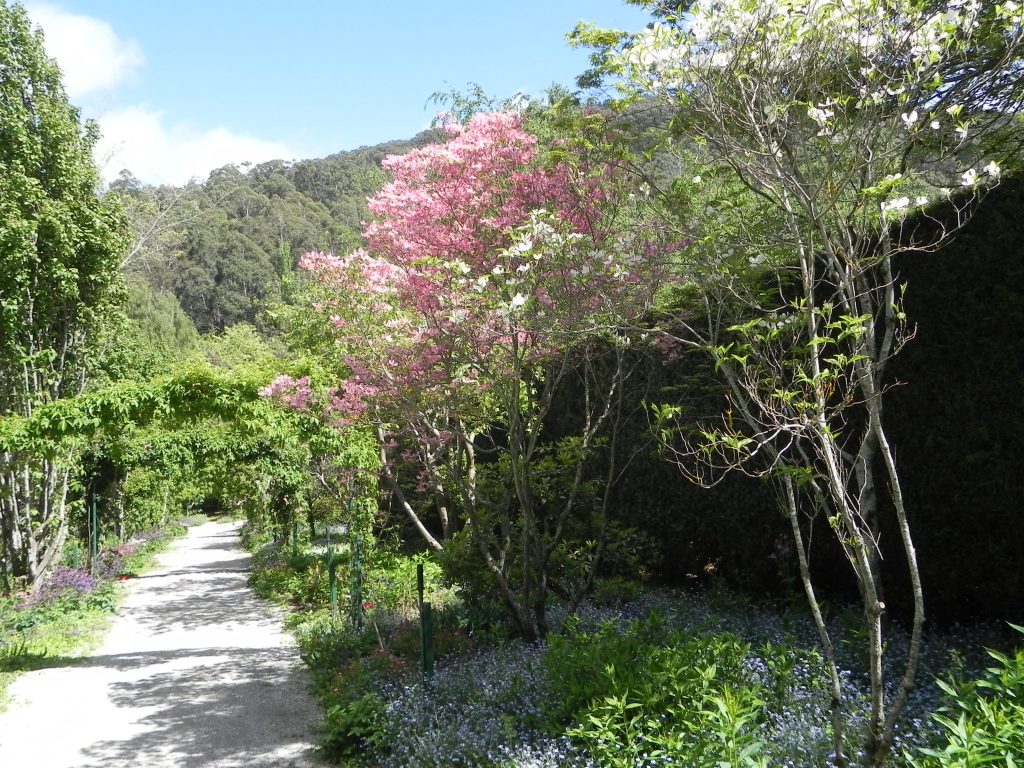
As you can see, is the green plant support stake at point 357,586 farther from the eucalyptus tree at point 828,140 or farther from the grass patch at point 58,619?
the eucalyptus tree at point 828,140

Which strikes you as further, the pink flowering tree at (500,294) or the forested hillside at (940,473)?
the pink flowering tree at (500,294)

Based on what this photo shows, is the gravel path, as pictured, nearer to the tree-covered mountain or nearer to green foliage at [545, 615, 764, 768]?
green foliage at [545, 615, 764, 768]

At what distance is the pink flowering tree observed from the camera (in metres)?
5.03

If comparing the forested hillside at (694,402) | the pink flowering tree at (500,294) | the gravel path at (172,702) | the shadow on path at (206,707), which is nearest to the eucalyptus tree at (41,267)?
the forested hillside at (694,402)

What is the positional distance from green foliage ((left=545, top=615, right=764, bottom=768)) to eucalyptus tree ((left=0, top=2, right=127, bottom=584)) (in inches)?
378

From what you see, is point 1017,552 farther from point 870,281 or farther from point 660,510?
point 660,510

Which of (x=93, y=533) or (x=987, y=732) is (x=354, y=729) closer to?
(x=987, y=732)

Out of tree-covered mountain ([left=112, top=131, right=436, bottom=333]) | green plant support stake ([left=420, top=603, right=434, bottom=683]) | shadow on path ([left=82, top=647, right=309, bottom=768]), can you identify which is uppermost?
tree-covered mountain ([left=112, top=131, right=436, bottom=333])

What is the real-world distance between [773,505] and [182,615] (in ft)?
27.7

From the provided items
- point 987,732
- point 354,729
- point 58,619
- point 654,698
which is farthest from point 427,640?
point 58,619

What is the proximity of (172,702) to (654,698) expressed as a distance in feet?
14.9

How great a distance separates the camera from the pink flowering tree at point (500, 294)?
5027mm

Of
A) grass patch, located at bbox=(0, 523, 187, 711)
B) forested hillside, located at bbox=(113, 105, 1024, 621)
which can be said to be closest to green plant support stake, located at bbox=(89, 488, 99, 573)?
grass patch, located at bbox=(0, 523, 187, 711)

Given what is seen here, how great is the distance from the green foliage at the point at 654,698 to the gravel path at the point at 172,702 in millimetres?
1956
